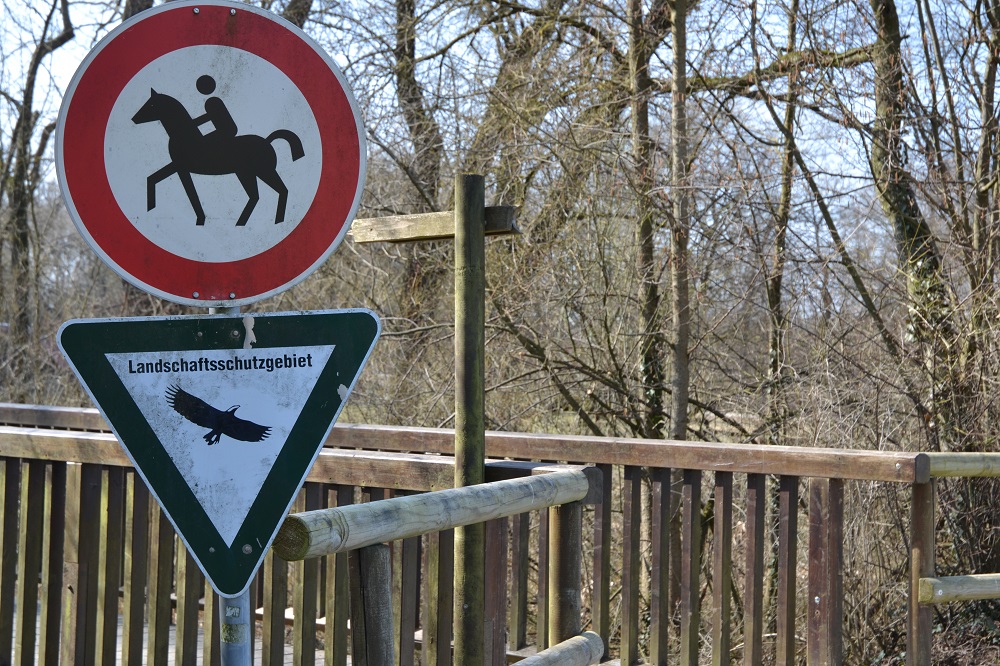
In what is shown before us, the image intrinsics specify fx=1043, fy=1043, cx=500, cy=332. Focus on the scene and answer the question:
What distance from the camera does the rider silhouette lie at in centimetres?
237

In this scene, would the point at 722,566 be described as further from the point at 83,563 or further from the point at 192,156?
the point at 192,156

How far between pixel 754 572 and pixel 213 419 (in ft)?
8.94

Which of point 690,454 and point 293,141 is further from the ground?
point 293,141

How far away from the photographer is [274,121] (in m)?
2.42

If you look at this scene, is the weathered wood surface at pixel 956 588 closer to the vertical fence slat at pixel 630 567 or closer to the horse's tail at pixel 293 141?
the vertical fence slat at pixel 630 567

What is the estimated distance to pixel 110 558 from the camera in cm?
352

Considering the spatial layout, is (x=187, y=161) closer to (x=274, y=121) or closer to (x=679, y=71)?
(x=274, y=121)

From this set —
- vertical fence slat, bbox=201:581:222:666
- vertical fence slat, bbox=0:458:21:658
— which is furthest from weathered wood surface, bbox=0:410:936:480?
vertical fence slat, bbox=201:581:222:666

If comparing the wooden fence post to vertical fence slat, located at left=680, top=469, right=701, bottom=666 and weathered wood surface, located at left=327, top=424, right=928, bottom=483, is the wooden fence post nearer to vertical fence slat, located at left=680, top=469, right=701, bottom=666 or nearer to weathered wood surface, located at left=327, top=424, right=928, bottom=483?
weathered wood surface, located at left=327, top=424, right=928, bottom=483

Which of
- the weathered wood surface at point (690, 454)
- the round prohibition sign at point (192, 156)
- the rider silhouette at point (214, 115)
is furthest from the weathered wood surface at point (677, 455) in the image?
the rider silhouette at point (214, 115)

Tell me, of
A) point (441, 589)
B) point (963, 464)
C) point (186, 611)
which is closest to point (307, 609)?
point (441, 589)

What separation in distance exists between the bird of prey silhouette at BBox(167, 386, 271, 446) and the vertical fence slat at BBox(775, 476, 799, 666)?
2566 mm

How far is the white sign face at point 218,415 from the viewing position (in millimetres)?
2332

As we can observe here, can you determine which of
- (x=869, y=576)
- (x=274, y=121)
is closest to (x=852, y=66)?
(x=869, y=576)
